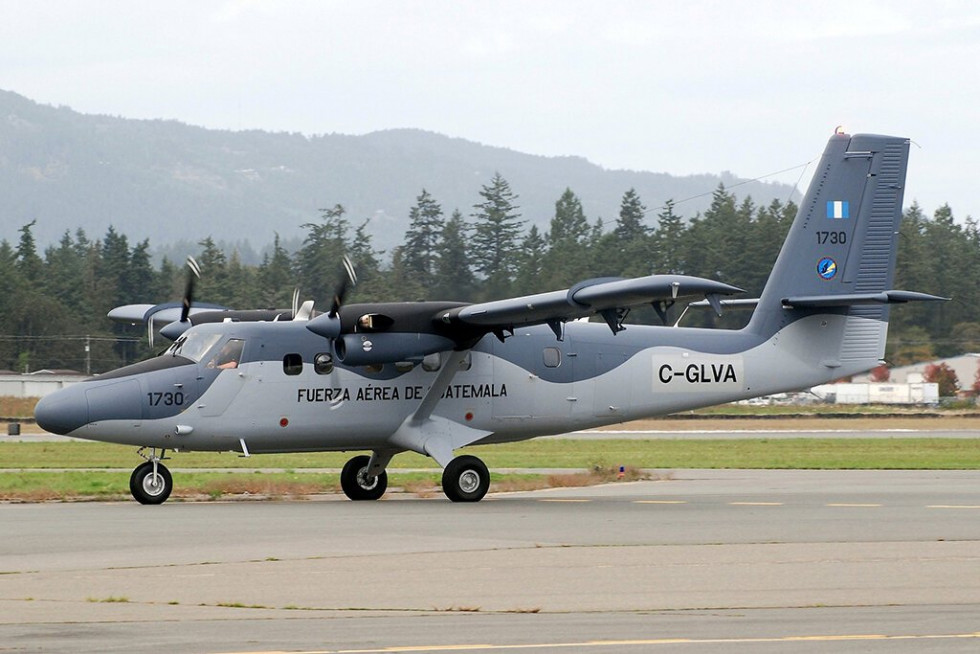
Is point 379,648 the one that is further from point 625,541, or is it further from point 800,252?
point 800,252

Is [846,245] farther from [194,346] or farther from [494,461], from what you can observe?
[494,461]

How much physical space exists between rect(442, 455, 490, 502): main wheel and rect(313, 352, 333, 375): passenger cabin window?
2.57m

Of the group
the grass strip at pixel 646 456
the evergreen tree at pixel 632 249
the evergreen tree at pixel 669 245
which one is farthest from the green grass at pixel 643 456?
the evergreen tree at pixel 669 245

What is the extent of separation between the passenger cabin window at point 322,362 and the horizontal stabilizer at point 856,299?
27.5 feet

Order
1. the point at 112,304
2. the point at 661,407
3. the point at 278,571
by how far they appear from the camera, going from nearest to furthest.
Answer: the point at 278,571 → the point at 661,407 → the point at 112,304

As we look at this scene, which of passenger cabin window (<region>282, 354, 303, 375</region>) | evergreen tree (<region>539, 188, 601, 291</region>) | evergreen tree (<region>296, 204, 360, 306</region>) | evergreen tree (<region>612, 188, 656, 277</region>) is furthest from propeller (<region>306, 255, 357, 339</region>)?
evergreen tree (<region>612, 188, 656, 277</region>)

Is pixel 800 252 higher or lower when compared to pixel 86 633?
higher

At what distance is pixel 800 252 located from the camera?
24.8m

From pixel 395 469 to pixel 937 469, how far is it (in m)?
13.0

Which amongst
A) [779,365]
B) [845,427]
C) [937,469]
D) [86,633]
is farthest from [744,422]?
[86,633]

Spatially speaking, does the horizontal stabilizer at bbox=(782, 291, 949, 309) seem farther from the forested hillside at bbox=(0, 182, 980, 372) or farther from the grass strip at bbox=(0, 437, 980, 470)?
the forested hillside at bbox=(0, 182, 980, 372)

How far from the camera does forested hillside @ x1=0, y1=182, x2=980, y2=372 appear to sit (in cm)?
4588

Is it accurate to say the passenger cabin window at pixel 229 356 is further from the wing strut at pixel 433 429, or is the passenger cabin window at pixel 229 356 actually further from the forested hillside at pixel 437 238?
the forested hillside at pixel 437 238

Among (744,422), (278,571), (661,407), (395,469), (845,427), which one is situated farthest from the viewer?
(744,422)
